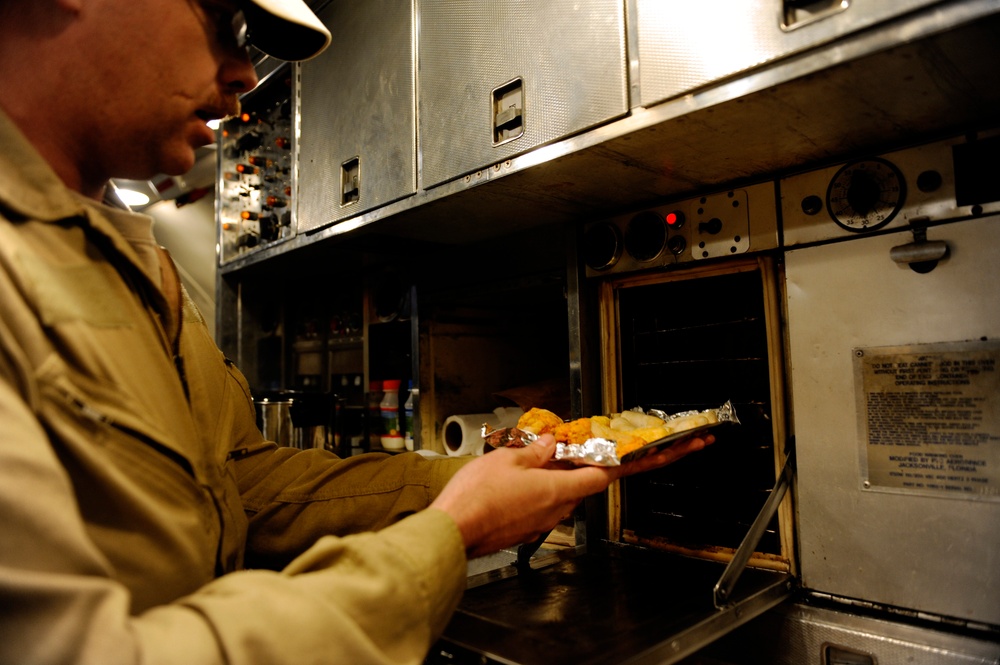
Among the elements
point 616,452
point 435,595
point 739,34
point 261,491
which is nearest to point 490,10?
point 739,34

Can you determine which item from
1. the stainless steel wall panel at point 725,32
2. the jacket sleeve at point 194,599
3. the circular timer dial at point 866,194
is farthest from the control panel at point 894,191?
the jacket sleeve at point 194,599

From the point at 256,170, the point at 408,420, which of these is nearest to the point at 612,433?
the point at 408,420

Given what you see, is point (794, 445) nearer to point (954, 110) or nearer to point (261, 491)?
point (954, 110)

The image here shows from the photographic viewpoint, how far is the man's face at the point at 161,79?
806 millimetres

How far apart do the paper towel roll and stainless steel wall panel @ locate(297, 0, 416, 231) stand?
83 centimetres

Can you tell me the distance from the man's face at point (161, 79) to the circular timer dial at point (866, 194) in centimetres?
123

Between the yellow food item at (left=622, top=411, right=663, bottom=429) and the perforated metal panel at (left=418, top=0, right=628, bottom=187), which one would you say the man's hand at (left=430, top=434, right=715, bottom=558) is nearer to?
the yellow food item at (left=622, top=411, right=663, bottom=429)

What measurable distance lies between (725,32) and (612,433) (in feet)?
2.66

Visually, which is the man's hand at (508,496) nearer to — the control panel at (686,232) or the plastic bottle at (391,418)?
the control panel at (686,232)

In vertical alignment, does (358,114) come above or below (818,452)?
above

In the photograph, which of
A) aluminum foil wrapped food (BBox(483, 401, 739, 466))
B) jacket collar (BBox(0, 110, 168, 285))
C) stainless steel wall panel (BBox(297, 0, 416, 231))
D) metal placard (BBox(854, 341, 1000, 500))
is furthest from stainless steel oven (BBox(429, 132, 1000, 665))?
jacket collar (BBox(0, 110, 168, 285))

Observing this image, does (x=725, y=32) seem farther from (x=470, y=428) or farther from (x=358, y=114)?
(x=470, y=428)

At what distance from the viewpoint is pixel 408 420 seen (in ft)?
7.87

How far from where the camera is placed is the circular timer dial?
1.23 metres
